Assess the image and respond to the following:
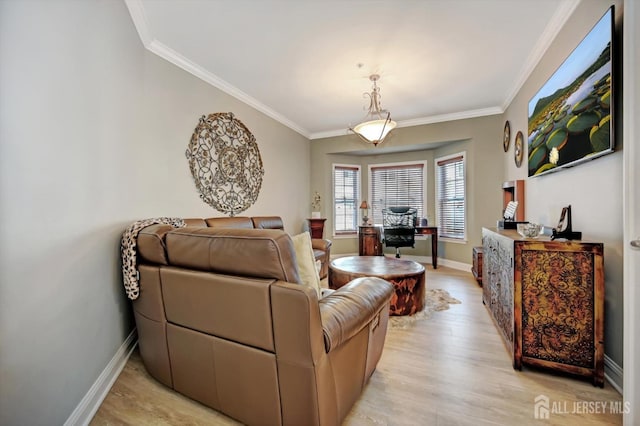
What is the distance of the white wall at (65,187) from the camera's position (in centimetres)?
Result: 96

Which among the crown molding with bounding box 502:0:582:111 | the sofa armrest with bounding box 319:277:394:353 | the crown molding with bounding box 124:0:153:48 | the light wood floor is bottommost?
the light wood floor

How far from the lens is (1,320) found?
0.90 metres

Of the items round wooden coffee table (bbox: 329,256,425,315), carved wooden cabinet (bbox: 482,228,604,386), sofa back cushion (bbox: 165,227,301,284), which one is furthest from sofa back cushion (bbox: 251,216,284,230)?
carved wooden cabinet (bbox: 482,228,604,386)

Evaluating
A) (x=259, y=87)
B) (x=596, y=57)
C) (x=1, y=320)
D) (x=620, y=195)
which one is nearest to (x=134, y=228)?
(x=1, y=320)

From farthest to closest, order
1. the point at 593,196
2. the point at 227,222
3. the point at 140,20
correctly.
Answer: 1. the point at 227,222
2. the point at 140,20
3. the point at 593,196

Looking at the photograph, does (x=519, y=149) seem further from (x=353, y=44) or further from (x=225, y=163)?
(x=225, y=163)

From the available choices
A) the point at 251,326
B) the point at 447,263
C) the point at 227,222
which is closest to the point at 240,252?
the point at 251,326

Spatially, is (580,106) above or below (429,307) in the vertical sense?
above

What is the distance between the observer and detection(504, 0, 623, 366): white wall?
160 centimetres

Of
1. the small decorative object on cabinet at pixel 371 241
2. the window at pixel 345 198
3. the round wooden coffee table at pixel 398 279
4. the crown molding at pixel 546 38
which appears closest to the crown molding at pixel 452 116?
the crown molding at pixel 546 38

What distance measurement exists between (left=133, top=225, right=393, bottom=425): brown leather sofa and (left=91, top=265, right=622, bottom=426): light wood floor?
124mm

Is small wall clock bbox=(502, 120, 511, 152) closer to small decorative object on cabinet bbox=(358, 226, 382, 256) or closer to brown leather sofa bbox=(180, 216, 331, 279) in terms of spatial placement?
small decorative object on cabinet bbox=(358, 226, 382, 256)

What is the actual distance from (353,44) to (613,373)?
10.2 ft

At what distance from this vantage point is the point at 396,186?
5.78m
